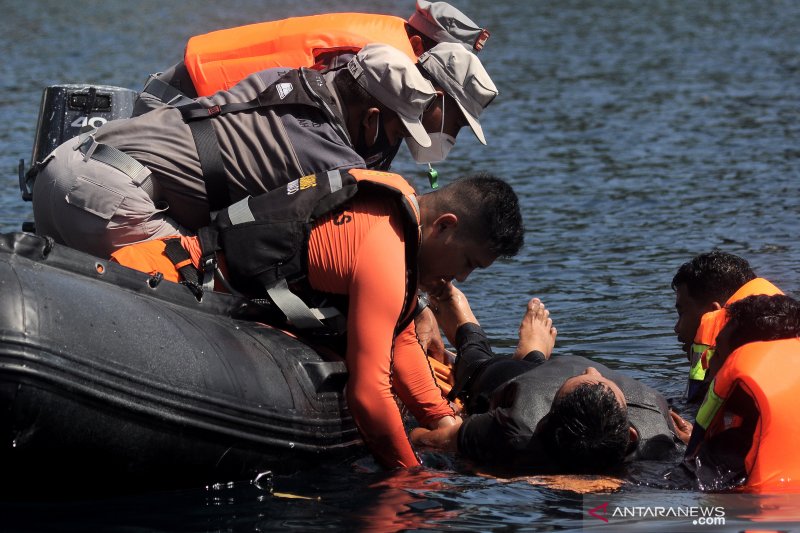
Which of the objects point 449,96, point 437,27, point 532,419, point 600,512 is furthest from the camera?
point 437,27

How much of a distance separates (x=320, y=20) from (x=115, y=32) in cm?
2000

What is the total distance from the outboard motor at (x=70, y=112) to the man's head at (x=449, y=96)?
7.84 ft

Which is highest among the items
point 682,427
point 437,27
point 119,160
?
point 437,27

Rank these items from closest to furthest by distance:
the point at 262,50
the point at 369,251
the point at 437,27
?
the point at 369,251, the point at 262,50, the point at 437,27

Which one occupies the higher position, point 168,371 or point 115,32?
point 168,371

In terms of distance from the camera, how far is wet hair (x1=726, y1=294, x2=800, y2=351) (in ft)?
19.7

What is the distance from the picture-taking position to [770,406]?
18.6ft

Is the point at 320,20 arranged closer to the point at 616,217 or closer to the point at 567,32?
the point at 616,217

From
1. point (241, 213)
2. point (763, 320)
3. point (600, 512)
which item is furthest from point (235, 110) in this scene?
point (763, 320)

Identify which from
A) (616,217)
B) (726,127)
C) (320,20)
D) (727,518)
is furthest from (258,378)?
(726,127)

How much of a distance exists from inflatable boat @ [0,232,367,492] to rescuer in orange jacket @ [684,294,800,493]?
1655 mm

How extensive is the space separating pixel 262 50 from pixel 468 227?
7.32ft

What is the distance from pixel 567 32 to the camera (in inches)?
1043

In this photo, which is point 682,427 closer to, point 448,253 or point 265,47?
point 448,253
